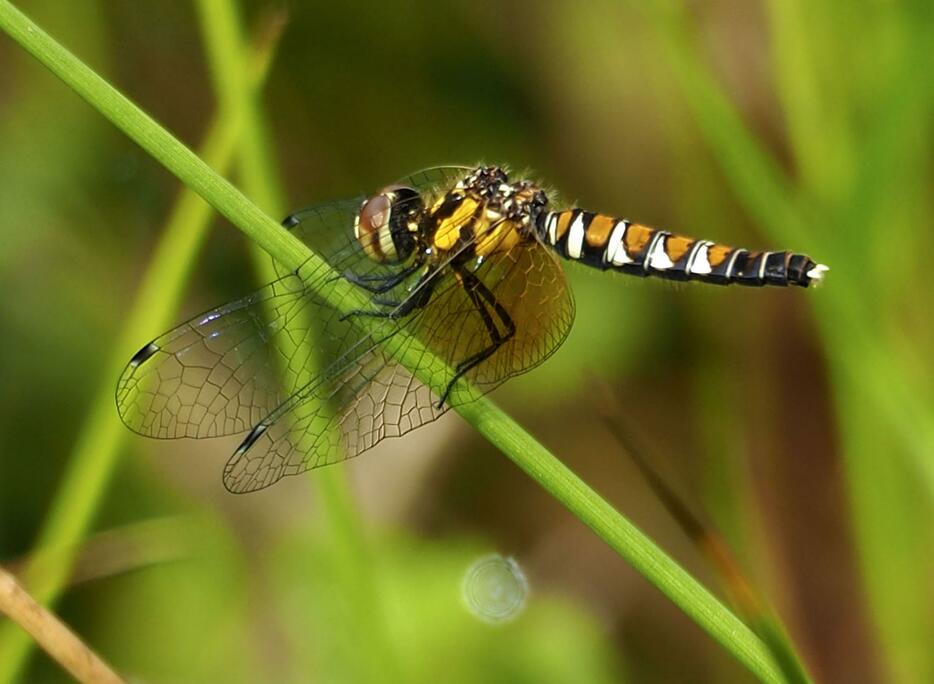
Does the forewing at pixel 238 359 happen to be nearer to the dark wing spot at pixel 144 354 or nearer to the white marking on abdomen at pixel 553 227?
the dark wing spot at pixel 144 354

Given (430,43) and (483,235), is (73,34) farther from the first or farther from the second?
(483,235)

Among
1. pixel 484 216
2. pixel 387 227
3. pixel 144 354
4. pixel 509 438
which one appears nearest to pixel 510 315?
pixel 484 216

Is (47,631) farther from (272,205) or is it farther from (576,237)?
(576,237)

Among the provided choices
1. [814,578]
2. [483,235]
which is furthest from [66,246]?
[814,578]

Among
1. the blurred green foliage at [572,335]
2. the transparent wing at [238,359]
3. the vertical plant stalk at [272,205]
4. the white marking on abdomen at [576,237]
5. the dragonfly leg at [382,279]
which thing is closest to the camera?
the vertical plant stalk at [272,205]

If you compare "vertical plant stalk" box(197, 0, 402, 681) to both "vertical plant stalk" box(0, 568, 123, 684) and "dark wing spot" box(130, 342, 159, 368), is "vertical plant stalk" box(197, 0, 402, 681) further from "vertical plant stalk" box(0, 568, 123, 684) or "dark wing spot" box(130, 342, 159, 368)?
"vertical plant stalk" box(0, 568, 123, 684)

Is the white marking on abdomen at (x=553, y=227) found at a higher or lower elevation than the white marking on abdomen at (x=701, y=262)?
higher

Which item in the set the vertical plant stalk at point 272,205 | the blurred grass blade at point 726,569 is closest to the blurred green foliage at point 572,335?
the vertical plant stalk at point 272,205
